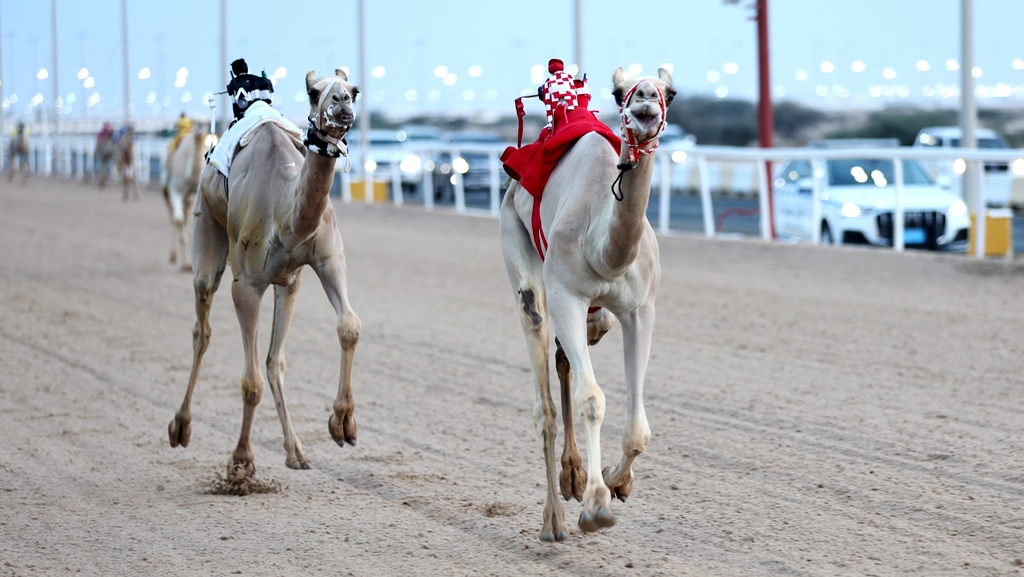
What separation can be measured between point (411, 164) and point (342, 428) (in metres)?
30.3

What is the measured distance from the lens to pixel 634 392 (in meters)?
5.37

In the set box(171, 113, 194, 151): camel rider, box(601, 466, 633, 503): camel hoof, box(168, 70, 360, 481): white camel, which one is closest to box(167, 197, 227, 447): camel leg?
box(168, 70, 360, 481): white camel

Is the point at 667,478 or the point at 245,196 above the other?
the point at 245,196

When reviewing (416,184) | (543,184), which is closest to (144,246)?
(543,184)

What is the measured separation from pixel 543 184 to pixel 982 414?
12.2ft

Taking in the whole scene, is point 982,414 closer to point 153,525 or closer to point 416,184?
point 153,525

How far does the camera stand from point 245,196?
6.88 meters

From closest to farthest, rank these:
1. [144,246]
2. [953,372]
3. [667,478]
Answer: [667,478] < [953,372] < [144,246]

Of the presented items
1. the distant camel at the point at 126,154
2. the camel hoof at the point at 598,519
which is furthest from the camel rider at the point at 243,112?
the distant camel at the point at 126,154

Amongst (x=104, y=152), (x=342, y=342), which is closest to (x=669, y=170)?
(x=342, y=342)

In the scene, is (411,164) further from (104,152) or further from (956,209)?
(956,209)

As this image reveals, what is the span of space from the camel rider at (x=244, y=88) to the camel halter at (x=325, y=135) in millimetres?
Result: 1768

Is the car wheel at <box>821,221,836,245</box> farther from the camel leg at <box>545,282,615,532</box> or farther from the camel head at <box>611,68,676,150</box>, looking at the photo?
the camel head at <box>611,68,676,150</box>

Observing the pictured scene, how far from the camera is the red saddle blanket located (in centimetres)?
588
